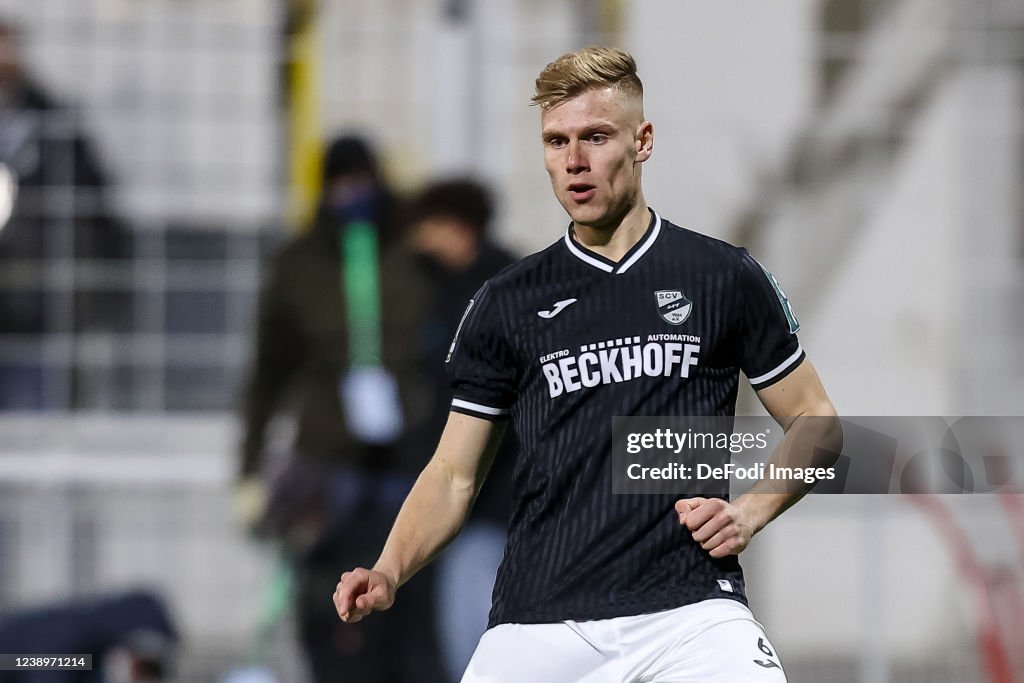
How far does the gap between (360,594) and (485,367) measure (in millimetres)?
571

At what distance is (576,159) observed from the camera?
3.25 m

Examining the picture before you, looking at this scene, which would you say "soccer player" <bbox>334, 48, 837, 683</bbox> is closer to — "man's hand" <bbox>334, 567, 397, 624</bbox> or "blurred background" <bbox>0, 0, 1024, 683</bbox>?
"man's hand" <bbox>334, 567, 397, 624</bbox>

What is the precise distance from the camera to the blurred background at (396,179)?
22.6ft

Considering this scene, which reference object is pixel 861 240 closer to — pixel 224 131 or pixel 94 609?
pixel 224 131

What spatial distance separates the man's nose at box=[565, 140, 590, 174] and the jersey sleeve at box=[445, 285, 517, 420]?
0.37 metres

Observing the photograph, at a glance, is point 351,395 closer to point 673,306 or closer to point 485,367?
point 485,367

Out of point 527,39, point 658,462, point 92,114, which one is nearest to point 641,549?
point 658,462

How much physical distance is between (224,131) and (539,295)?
397cm

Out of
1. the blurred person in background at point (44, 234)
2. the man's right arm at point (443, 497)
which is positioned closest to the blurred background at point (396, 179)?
the blurred person in background at point (44, 234)

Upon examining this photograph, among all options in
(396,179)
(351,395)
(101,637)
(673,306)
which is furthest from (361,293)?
(673,306)

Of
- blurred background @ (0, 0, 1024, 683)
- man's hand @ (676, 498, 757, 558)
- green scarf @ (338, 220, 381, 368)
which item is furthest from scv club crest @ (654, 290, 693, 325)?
blurred background @ (0, 0, 1024, 683)

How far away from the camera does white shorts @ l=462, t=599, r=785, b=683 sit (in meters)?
3.23

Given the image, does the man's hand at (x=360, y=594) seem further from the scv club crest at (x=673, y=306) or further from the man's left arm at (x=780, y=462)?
the scv club crest at (x=673, y=306)

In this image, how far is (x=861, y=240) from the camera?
7.16 meters
